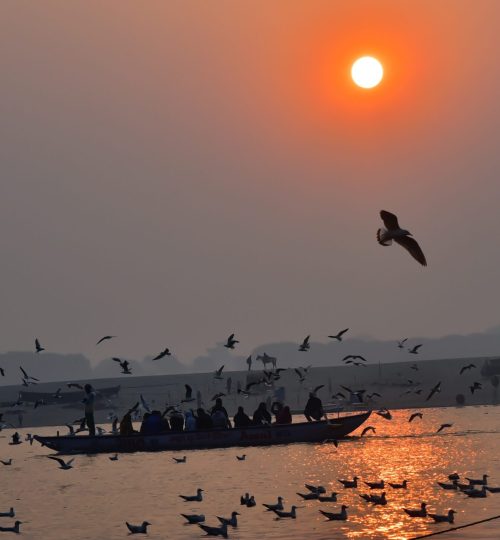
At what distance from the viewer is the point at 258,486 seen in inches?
1478

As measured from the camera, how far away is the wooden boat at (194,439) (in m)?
51.4

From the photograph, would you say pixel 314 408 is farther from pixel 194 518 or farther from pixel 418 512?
pixel 418 512

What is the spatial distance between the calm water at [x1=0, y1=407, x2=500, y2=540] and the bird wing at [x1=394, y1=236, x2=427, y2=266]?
483 cm

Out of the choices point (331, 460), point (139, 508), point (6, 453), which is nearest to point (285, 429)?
point (331, 460)

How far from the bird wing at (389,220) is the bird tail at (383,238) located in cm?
20

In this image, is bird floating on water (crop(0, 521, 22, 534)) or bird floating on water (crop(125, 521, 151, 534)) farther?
bird floating on water (crop(0, 521, 22, 534))

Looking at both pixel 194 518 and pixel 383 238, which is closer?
pixel 383 238

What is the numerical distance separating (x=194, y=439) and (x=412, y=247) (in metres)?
31.5

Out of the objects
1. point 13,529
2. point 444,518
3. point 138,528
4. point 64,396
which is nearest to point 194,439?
point 13,529

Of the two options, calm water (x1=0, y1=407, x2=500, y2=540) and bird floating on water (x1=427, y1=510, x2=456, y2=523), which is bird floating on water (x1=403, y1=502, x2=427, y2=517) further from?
bird floating on water (x1=427, y1=510, x2=456, y2=523)

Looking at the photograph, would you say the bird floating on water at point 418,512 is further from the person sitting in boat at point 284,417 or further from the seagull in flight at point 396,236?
the person sitting in boat at point 284,417

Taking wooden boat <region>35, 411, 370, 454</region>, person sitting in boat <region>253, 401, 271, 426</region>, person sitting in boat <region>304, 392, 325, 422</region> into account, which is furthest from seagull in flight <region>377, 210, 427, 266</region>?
person sitting in boat <region>304, 392, 325, 422</region>

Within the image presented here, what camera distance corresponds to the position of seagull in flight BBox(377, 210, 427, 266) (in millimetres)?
20812

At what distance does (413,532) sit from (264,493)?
11.3 metres
